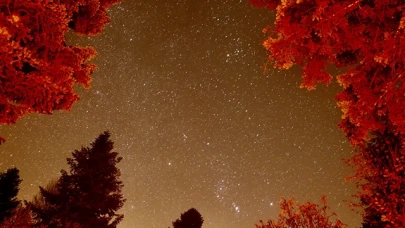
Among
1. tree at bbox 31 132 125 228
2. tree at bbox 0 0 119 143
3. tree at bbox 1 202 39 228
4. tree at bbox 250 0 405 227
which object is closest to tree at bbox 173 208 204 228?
tree at bbox 31 132 125 228

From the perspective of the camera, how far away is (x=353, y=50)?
24.8 ft

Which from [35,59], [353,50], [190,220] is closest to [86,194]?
[190,220]

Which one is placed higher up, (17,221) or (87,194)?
(17,221)

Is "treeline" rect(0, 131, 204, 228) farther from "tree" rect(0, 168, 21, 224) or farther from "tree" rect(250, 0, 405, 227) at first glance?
"tree" rect(250, 0, 405, 227)

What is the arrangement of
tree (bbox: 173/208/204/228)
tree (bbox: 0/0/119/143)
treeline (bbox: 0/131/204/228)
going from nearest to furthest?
tree (bbox: 0/0/119/143)
treeline (bbox: 0/131/204/228)
tree (bbox: 173/208/204/228)

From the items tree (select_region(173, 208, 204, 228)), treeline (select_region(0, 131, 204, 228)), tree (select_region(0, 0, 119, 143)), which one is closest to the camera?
tree (select_region(0, 0, 119, 143))

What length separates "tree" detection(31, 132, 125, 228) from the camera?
46.8 ft

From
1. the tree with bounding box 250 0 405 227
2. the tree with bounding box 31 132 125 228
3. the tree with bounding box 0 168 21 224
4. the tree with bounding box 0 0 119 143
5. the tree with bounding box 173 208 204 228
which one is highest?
the tree with bounding box 0 168 21 224

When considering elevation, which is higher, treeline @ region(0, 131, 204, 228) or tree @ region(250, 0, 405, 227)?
treeline @ region(0, 131, 204, 228)

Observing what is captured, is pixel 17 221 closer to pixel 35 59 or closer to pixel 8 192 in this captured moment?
pixel 8 192

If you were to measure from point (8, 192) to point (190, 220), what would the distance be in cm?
1167

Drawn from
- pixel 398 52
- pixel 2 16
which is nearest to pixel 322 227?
pixel 398 52

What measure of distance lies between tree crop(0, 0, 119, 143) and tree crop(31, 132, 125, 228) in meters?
9.36

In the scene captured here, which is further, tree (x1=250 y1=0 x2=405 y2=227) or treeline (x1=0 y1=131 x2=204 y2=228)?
treeline (x1=0 y1=131 x2=204 y2=228)
